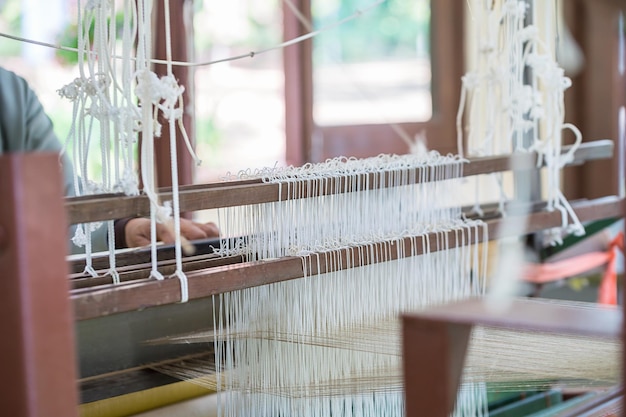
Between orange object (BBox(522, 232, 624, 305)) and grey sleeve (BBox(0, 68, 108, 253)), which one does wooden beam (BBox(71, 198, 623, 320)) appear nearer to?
orange object (BBox(522, 232, 624, 305))

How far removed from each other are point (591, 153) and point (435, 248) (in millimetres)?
575

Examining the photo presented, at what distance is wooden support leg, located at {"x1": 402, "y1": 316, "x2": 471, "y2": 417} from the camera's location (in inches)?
30.4

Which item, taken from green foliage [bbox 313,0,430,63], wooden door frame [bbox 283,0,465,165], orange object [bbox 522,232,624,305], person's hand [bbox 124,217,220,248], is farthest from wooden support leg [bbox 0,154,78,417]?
green foliage [bbox 313,0,430,63]

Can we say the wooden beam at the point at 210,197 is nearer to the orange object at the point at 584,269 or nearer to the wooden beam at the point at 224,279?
the wooden beam at the point at 224,279

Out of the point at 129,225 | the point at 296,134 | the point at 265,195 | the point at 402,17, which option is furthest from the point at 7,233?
the point at 402,17

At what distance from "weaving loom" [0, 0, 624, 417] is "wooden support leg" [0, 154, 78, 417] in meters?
0.16

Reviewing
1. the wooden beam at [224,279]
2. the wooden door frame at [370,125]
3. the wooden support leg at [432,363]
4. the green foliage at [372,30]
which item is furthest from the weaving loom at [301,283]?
the green foliage at [372,30]

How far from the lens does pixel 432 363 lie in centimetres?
78

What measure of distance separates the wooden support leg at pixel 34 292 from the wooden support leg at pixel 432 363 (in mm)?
317

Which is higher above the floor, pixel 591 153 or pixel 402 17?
pixel 402 17

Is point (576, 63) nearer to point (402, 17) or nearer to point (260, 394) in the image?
point (402, 17)

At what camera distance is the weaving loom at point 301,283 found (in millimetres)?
1159

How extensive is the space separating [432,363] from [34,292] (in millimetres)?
365

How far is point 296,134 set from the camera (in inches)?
165
